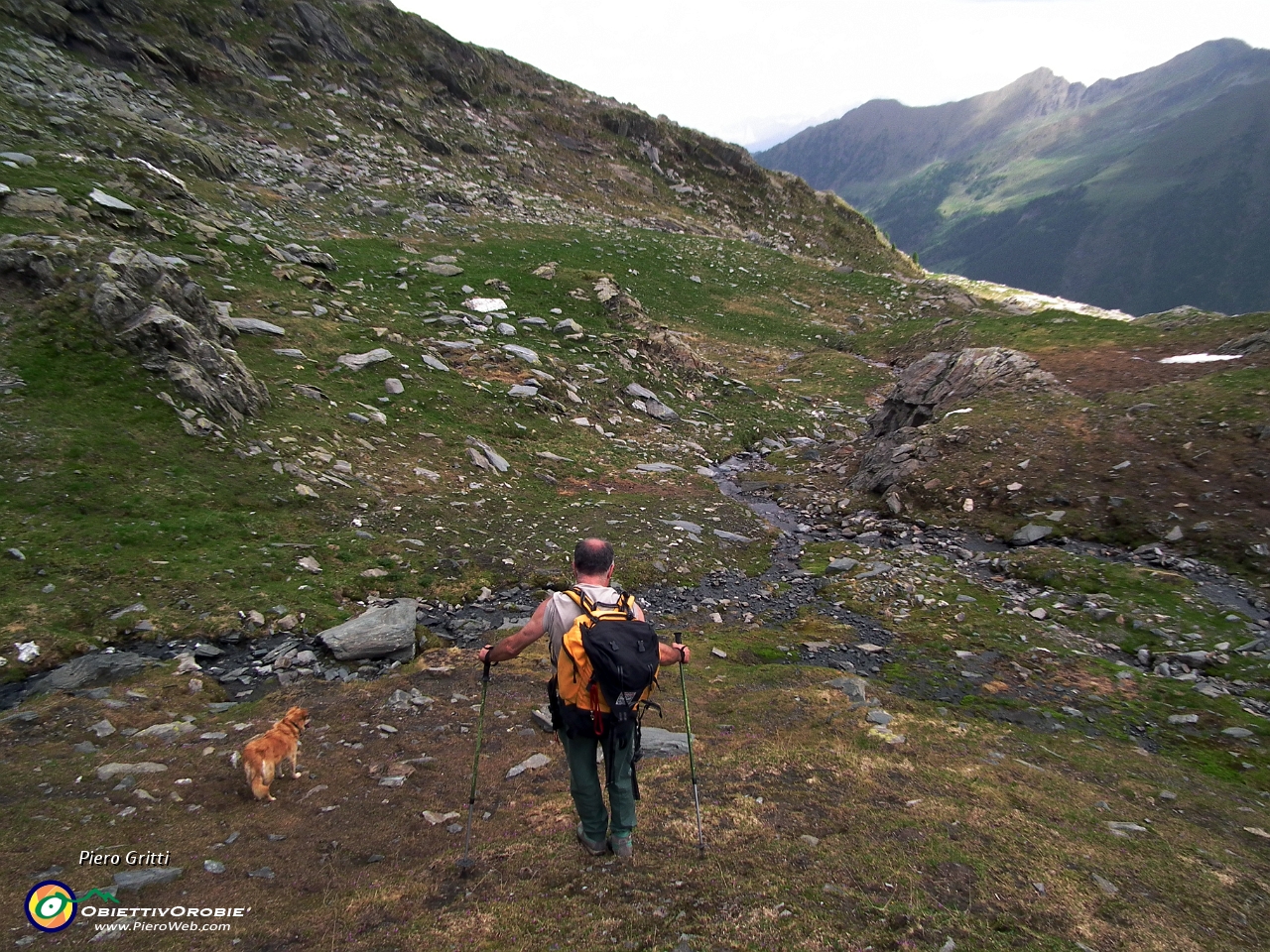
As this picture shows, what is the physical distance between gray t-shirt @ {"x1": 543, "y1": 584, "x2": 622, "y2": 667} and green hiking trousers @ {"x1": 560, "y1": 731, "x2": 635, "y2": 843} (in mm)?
925

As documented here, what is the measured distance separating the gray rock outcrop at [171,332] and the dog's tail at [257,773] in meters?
11.2

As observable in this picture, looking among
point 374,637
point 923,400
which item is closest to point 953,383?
point 923,400

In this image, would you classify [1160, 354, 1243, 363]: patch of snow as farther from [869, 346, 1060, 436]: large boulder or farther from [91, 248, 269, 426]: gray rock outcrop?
[91, 248, 269, 426]: gray rock outcrop

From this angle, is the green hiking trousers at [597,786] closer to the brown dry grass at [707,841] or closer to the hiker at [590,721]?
the hiker at [590,721]

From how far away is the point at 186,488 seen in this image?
13.6 metres

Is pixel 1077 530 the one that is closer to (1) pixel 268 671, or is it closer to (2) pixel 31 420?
(1) pixel 268 671

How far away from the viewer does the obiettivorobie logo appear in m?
5.02

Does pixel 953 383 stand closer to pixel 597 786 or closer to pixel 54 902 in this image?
pixel 597 786

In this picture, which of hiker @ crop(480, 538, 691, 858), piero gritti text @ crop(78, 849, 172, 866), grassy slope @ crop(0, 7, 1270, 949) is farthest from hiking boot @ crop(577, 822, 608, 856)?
piero gritti text @ crop(78, 849, 172, 866)

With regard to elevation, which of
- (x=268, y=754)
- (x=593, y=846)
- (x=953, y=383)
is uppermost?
(x=953, y=383)

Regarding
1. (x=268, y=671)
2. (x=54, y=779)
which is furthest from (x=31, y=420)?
(x=54, y=779)

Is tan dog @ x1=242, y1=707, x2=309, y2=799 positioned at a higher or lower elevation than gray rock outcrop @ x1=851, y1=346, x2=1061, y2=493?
lower

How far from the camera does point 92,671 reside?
9.51 m

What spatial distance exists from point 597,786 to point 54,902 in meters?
4.75
